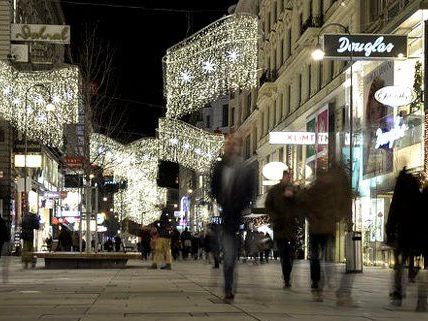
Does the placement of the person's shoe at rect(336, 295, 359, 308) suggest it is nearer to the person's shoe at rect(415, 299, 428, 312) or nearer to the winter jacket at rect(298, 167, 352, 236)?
the person's shoe at rect(415, 299, 428, 312)

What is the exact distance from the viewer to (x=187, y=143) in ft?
153

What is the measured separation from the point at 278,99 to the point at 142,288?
39.6m

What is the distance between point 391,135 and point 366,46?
3979 millimetres

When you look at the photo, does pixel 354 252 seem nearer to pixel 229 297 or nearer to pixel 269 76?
pixel 229 297

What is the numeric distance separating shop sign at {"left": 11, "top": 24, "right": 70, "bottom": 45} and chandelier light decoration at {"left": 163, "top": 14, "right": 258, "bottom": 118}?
20.3 ft

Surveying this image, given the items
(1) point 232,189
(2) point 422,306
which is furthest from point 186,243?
(2) point 422,306

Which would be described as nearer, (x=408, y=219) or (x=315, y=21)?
(x=408, y=219)

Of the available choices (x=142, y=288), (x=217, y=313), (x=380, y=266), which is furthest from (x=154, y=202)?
(x=217, y=313)

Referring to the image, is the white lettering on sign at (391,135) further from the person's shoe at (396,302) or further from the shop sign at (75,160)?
the person's shoe at (396,302)

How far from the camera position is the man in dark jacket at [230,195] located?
1116 cm

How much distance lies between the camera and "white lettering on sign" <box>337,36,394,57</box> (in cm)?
2588

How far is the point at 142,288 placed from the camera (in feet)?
47.4

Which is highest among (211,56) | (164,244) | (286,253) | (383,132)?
(211,56)

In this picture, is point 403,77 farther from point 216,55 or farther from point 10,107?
point 10,107
